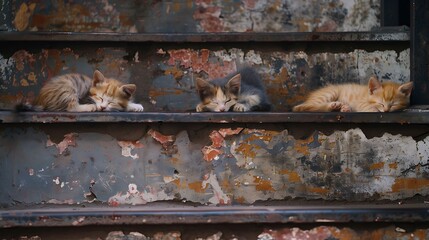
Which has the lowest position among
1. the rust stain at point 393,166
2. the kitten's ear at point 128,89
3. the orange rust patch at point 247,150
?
the rust stain at point 393,166

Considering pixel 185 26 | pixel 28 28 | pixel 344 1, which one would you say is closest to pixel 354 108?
pixel 344 1

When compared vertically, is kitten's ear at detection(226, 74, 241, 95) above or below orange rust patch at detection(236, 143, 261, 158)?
above

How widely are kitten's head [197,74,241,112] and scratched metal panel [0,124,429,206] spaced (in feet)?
3.42

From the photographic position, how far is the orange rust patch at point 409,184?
363 centimetres

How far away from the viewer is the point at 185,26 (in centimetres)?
581

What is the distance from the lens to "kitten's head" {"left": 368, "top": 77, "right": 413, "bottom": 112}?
4434 mm

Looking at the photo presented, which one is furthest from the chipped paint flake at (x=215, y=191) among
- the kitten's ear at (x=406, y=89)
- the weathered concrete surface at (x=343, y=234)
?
the kitten's ear at (x=406, y=89)

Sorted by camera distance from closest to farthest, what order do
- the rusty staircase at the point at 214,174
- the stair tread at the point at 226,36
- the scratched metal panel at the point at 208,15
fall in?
the rusty staircase at the point at 214,174 < the stair tread at the point at 226,36 < the scratched metal panel at the point at 208,15

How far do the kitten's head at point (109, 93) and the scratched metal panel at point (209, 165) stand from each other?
109cm

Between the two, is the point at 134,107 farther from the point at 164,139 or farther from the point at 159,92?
the point at 164,139

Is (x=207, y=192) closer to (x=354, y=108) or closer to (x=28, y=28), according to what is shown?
(x=354, y=108)

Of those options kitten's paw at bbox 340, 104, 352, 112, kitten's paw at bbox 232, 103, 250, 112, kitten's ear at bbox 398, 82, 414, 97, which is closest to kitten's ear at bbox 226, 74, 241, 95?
kitten's paw at bbox 232, 103, 250, 112

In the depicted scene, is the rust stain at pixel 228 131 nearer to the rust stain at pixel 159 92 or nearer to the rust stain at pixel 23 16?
the rust stain at pixel 159 92

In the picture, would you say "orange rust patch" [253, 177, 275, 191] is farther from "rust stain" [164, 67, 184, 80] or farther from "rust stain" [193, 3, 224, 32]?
"rust stain" [193, 3, 224, 32]
